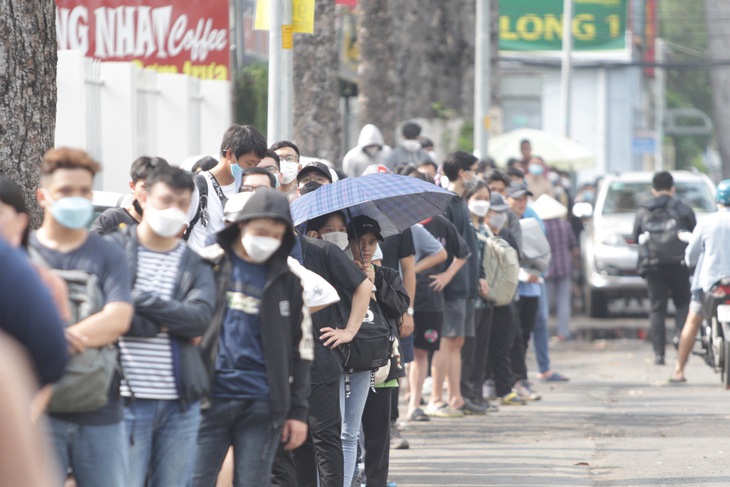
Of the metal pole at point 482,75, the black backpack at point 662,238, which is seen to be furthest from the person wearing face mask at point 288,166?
the metal pole at point 482,75

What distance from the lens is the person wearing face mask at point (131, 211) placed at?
6602 mm

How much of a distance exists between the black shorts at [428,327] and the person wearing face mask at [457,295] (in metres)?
0.26

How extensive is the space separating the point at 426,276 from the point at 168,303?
5.95 metres

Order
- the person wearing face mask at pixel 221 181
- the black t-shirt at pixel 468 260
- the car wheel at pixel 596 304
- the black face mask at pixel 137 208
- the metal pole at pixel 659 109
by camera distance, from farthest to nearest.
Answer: the metal pole at pixel 659 109 < the car wheel at pixel 596 304 < the black t-shirt at pixel 468 260 < the person wearing face mask at pixel 221 181 < the black face mask at pixel 137 208

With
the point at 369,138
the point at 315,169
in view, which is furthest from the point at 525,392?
the point at 315,169

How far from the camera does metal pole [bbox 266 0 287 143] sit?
1002 centimetres

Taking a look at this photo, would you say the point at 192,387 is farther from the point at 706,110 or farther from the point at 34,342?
the point at 706,110

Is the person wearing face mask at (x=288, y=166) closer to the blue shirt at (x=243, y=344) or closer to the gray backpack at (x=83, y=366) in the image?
the blue shirt at (x=243, y=344)

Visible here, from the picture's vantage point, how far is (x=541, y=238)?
535 inches

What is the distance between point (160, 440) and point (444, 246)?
5862 millimetres

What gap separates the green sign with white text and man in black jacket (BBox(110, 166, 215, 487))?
4583 cm

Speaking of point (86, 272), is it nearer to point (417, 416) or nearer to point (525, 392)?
point (417, 416)

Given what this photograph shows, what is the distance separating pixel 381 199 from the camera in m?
8.55

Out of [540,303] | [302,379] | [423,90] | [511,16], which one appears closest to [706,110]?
[511,16]
